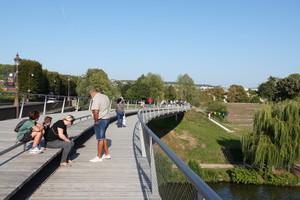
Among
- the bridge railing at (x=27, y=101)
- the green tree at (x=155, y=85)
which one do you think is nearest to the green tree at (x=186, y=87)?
the green tree at (x=155, y=85)

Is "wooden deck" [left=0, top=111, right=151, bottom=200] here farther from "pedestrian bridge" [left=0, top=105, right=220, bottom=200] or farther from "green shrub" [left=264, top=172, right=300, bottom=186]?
"green shrub" [left=264, top=172, right=300, bottom=186]

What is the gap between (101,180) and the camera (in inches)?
225

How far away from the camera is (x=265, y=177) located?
2630 cm

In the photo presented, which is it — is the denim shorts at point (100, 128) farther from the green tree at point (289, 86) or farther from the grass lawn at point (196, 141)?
the green tree at point (289, 86)

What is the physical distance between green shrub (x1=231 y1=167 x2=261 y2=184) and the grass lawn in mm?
5218

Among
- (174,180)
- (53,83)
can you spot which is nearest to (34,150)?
(174,180)

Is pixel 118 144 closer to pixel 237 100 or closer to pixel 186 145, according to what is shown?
pixel 186 145

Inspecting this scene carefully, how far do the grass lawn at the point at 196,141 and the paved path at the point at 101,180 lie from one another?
26483mm

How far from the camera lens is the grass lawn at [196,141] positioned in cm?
3525

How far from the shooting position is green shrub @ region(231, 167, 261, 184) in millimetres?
26375

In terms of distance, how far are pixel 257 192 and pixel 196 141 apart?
1767 centimetres

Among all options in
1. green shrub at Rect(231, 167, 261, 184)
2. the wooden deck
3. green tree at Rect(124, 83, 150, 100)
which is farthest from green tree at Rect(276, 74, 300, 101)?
the wooden deck

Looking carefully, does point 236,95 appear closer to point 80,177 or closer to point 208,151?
point 208,151

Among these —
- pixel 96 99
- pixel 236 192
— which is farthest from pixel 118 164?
pixel 236 192
